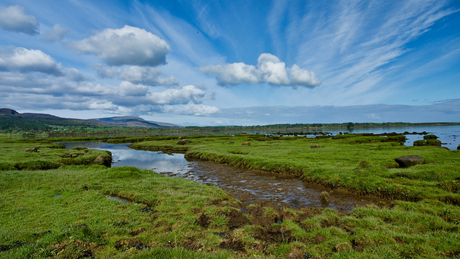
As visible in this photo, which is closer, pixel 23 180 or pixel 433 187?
pixel 433 187

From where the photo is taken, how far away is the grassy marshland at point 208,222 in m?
7.81

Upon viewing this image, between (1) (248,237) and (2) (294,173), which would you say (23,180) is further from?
(2) (294,173)

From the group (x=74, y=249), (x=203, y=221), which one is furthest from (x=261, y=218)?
(x=74, y=249)

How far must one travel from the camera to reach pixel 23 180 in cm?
1723

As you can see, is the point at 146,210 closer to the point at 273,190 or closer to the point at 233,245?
the point at 233,245

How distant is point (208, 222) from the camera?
11.2m

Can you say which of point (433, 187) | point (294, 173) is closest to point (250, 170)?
point (294, 173)

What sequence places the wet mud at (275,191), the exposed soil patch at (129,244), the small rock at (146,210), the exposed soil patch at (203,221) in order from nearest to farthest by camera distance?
the exposed soil patch at (129,244) < the exposed soil patch at (203,221) < the small rock at (146,210) < the wet mud at (275,191)

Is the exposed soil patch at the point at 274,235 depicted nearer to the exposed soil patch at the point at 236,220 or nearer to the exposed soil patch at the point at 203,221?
the exposed soil patch at the point at 236,220

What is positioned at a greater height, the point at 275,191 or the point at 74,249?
the point at 74,249

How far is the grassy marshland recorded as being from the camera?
7812 millimetres

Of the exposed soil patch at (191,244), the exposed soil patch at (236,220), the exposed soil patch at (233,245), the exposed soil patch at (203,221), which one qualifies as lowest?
the exposed soil patch at (236,220)

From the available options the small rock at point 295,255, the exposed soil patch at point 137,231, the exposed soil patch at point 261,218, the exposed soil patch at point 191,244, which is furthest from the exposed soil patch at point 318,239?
the exposed soil patch at point 137,231

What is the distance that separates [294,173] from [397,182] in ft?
34.3
